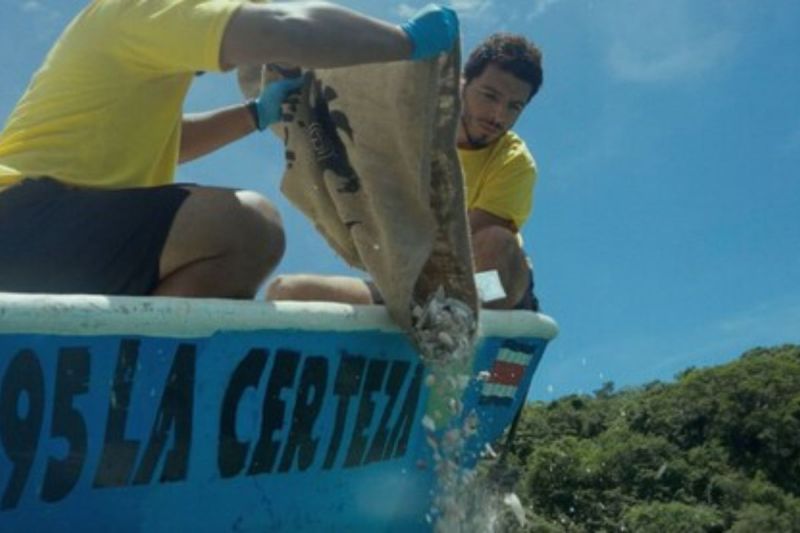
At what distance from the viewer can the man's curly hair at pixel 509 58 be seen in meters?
3.26

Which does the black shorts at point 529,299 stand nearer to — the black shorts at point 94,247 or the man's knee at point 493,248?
the man's knee at point 493,248

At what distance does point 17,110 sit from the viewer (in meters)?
2.23

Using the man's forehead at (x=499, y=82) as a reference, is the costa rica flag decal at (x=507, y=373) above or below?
below

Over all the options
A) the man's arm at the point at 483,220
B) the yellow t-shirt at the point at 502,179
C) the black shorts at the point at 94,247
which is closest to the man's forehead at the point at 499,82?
the yellow t-shirt at the point at 502,179

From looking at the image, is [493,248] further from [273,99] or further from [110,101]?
[110,101]

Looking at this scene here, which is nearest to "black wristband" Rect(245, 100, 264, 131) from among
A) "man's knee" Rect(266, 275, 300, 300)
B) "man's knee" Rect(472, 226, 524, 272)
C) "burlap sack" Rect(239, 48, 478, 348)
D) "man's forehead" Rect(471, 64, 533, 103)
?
"burlap sack" Rect(239, 48, 478, 348)

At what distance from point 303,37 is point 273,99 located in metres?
0.57

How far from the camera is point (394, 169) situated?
2281 mm

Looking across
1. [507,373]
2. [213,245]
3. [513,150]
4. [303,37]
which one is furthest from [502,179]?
[213,245]

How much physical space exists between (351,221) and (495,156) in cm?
102

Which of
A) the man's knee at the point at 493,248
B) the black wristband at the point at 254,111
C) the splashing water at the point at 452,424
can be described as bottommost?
the splashing water at the point at 452,424

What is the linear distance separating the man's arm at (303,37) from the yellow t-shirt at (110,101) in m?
0.06

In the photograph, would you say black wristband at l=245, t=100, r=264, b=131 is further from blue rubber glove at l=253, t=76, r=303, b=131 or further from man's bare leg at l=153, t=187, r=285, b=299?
man's bare leg at l=153, t=187, r=285, b=299

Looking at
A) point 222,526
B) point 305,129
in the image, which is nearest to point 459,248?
point 305,129
